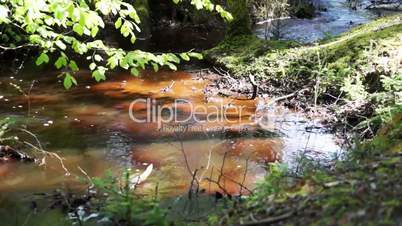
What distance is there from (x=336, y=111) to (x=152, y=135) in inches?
135

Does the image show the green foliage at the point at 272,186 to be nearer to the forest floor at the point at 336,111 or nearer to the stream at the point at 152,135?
the forest floor at the point at 336,111

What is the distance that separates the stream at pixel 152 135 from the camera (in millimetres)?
6241

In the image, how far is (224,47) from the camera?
43.8 feet

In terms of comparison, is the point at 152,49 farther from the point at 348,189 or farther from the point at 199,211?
the point at 348,189

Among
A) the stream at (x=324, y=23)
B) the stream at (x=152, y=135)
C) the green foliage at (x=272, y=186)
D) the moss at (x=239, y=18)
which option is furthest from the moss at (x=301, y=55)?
the green foliage at (x=272, y=186)

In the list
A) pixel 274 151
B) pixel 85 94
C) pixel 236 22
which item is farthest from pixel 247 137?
pixel 236 22

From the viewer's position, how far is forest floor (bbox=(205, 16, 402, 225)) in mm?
2346

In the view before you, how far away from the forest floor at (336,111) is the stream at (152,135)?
0.64 meters

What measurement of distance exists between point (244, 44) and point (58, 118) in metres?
6.00

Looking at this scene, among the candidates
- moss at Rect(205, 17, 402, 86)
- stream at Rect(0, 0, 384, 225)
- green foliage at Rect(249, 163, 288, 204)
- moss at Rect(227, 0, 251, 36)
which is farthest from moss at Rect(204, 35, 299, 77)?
green foliage at Rect(249, 163, 288, 204)

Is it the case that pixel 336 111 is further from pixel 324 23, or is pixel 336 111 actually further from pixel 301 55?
pixel 324 23

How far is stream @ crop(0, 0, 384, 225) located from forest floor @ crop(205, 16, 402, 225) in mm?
637

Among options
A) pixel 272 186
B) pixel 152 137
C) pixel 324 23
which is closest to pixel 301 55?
pixel 152 137

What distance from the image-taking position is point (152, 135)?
26.7 ft
